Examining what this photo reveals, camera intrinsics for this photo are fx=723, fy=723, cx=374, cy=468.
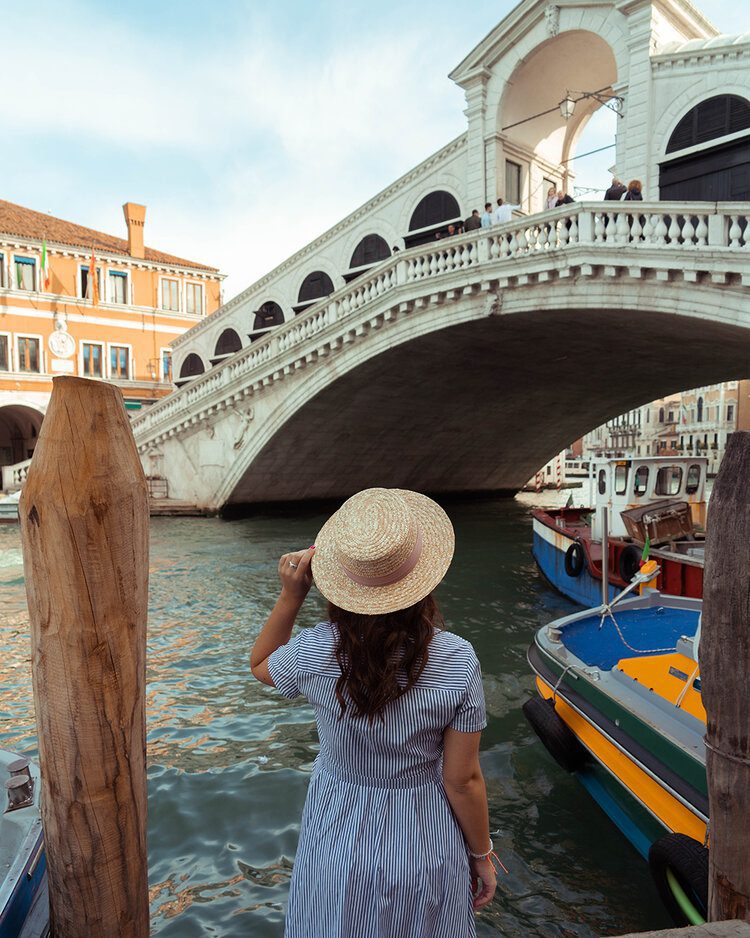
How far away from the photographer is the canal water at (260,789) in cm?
299

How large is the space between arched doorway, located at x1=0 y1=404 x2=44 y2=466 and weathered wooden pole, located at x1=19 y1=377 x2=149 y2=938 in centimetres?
2521

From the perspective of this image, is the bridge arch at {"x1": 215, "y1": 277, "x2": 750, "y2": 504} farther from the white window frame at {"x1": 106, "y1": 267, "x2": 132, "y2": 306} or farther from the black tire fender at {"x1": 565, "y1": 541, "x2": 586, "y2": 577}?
the white window frame at {"x1": 106, "y1": 267, "x2": 132, "y2": 306}

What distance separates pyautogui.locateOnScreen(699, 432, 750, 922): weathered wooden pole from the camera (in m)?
2.08

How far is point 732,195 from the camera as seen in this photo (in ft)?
36.0

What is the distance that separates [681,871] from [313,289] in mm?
18047

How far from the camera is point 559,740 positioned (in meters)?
3.91

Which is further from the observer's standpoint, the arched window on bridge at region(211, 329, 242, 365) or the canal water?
the arched window on bridge at region(211, 329, 242, 365)

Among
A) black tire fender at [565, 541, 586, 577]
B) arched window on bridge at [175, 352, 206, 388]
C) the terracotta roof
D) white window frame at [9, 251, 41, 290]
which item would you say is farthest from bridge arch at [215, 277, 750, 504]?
the terracotta roof

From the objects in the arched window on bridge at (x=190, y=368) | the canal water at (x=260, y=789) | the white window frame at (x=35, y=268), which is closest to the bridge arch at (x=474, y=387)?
the canal water at (x=260, y=789)

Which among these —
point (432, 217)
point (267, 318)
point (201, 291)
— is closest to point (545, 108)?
point (432, 217)

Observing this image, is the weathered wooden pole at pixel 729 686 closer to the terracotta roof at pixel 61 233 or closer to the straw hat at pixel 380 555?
the straw hat at pixel 380 555

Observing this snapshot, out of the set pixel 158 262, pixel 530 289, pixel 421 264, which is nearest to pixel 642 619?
pixel 530 289

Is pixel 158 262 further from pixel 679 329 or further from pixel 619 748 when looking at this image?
pixel 619 748

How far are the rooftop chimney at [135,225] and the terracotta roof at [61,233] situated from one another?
32cm
